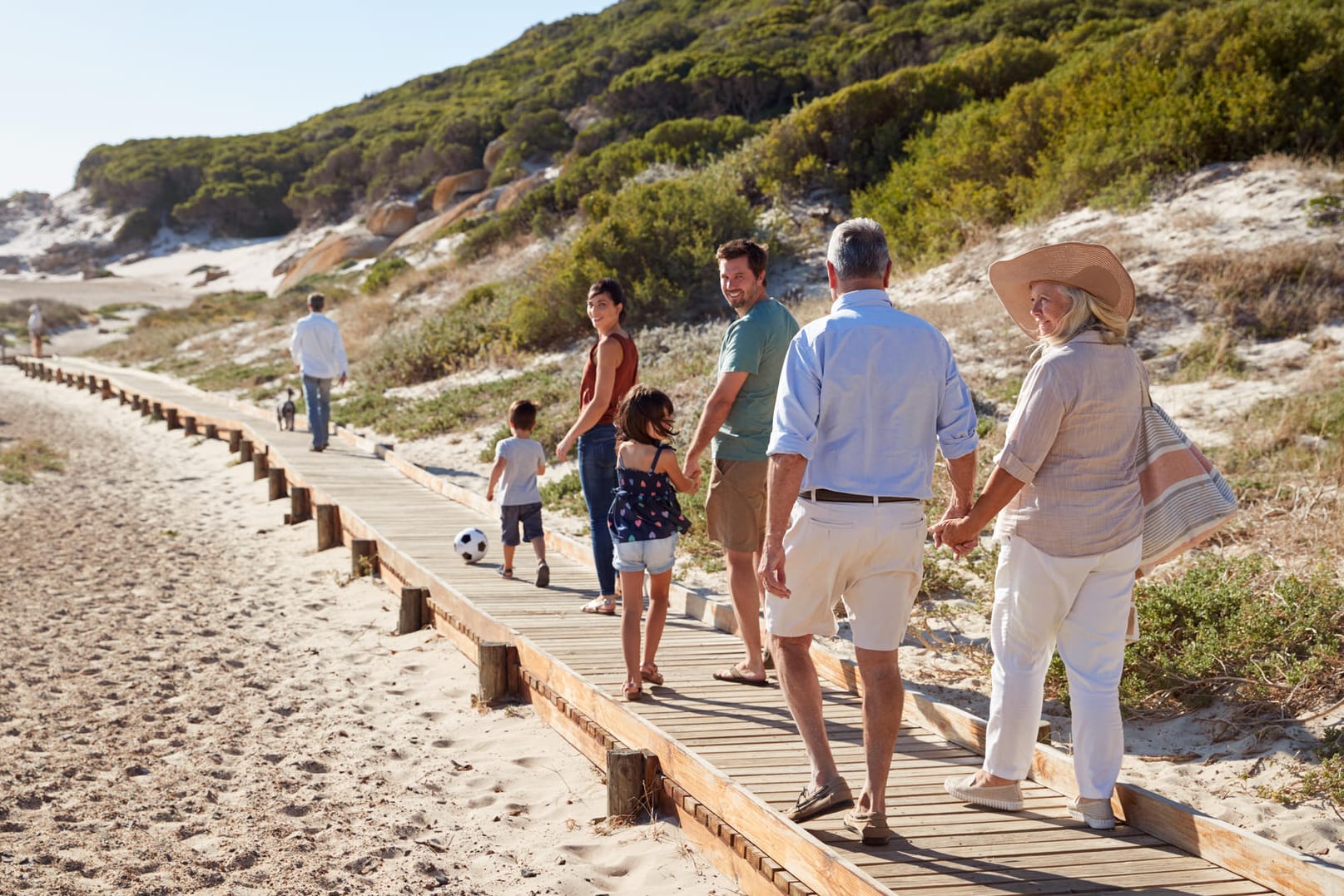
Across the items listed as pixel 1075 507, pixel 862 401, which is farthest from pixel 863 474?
pixel 1075 507

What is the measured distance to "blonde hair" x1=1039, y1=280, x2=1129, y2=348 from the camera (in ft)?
11.8

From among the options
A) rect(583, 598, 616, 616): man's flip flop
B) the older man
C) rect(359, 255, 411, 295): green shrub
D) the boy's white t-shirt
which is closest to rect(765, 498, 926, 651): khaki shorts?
the older man

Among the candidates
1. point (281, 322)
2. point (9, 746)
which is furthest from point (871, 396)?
point (281, 322)

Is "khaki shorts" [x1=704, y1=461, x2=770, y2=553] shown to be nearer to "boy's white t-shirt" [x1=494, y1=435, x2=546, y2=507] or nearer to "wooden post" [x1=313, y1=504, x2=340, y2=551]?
"boy's white t-shirt" [x1=494, y1=435, x2=546, y2=507]

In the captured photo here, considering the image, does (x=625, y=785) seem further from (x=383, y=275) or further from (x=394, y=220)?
(x=394, y=220)

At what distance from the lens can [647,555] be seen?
203 inches

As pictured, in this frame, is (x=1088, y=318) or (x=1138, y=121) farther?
(x=1138, y=121)

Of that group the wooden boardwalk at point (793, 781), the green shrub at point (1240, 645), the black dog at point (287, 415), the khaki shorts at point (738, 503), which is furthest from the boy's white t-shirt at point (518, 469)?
the black dog at point (287, 415)

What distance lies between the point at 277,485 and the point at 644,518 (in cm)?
906

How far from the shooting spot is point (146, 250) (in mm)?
68562

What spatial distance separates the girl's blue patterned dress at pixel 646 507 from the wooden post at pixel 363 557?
4.55 metres

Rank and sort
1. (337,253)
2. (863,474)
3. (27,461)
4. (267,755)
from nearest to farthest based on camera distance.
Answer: (863,474)
(267,755)
(27,461)
(337,253)

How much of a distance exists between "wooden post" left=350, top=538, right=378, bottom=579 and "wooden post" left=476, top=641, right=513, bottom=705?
3.37 meters

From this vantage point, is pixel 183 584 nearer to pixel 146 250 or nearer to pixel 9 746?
pixel 9 746
